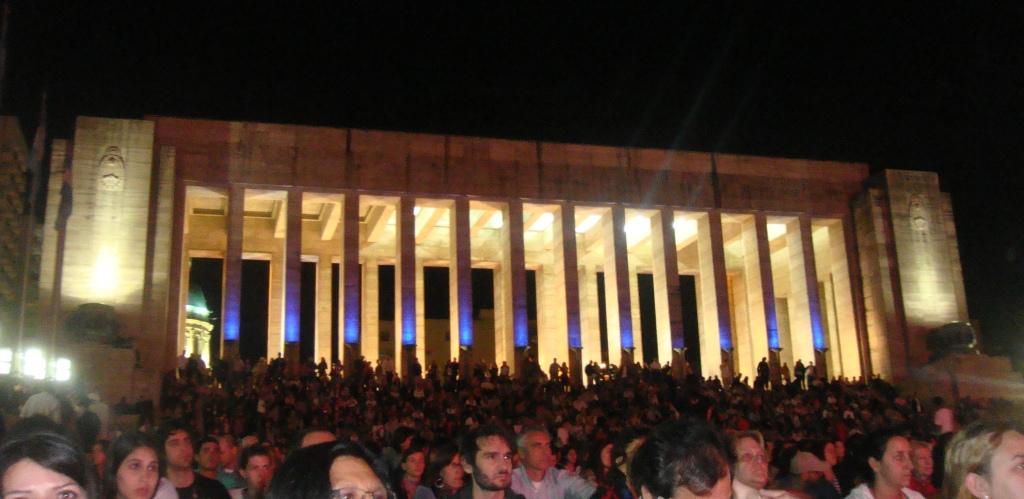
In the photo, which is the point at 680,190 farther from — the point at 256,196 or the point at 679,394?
the point at 256,196

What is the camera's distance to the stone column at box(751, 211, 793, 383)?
32.7 metres

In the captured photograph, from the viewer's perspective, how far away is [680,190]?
33656mm

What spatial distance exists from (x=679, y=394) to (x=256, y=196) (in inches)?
573

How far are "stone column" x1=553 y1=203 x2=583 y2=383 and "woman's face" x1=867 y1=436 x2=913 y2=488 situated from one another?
24.1 metres

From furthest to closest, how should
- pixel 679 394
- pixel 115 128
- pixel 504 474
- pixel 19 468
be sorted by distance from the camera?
1. pixel 115 128
2. pixel 679 394
3. pixel 504 474
4. pixel 19 468

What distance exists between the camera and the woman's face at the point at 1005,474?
4.55m

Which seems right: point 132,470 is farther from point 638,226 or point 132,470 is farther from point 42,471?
point 638,226

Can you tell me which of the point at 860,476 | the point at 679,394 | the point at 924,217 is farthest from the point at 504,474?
the point at 924,217

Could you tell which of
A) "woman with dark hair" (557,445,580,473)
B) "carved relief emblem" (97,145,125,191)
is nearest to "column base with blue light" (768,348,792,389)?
"woman with dark hair" (557,445,580,473)

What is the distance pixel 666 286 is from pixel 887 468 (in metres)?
26.6

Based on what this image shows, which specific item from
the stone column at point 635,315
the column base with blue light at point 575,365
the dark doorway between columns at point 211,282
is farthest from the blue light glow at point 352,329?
the dark doorway between columns at point 211,282

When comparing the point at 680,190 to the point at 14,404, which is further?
the point at 680,190

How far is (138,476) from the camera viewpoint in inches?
248

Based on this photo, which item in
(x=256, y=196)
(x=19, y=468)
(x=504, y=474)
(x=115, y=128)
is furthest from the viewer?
(x=256, y=196)
